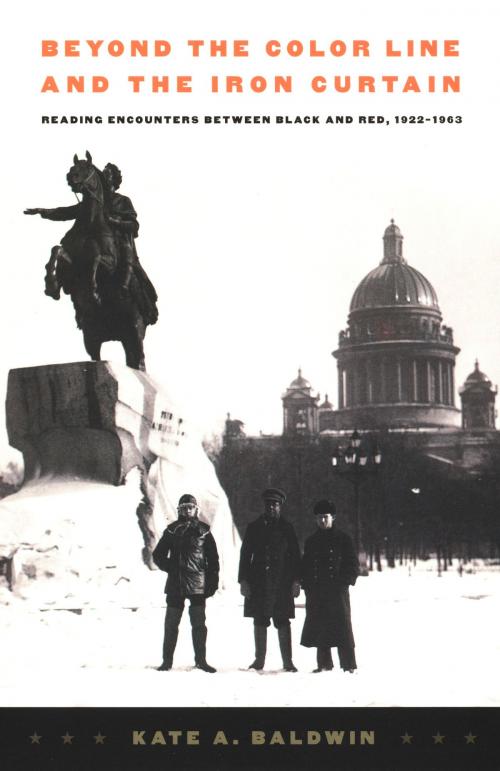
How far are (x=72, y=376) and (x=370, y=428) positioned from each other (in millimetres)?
58436

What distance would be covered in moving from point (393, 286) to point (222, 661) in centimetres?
10066

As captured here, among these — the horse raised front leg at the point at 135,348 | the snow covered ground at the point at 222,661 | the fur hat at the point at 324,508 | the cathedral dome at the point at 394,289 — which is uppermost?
the cathedral dome at the point at 394,289

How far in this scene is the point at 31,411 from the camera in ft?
52.3

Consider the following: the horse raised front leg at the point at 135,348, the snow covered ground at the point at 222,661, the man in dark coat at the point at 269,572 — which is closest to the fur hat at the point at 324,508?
the man in dark coat at the point at 269,572

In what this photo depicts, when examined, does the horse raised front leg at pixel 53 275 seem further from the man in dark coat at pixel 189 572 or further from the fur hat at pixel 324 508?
the fur hat at pixel 324 508

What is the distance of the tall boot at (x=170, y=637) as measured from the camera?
10.7 meters

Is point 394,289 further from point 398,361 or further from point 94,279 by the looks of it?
point 94,279

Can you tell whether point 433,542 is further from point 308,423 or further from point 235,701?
point 235,701

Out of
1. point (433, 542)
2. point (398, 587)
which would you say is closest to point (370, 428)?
point (433, 542)

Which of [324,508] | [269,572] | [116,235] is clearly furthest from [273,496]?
[116,235]

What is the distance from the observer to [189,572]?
1073 cm

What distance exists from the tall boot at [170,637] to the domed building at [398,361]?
8514cm

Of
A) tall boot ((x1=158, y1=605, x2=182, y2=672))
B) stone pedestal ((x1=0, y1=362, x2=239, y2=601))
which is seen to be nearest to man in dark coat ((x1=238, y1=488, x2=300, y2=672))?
tall boot ((x1=158, y1=605, x2=182, y2=672))

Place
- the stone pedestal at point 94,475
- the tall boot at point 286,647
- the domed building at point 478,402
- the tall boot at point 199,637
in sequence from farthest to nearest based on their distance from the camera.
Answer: the domed building at point 478,402, the stone pedestal at point 94,475, the tall boot at point 199,637, the tall boot at point 286,647
